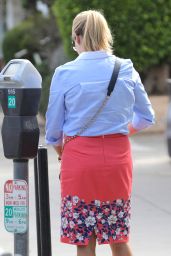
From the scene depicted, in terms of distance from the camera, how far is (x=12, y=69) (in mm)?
5129

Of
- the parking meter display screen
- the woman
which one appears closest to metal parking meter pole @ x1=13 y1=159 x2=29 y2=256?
the woman

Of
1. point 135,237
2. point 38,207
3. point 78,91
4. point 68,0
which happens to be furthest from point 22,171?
point 68,0

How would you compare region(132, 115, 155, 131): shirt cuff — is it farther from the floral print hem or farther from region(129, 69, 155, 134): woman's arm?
the floral print hem

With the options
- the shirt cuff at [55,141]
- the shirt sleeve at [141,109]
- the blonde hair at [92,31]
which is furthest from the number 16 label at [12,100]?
the shirt sleeve at [141,109]

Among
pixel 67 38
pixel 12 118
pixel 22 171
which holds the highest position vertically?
pixel 12 118

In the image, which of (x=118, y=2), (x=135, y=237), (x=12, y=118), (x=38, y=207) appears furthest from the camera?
(x=118, y=2)

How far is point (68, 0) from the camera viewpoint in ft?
63.8

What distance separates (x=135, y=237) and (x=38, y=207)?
1.71 m

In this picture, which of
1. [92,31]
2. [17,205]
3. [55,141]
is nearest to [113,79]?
[92,31]

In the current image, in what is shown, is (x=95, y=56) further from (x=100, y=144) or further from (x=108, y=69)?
(x=100, y=144)

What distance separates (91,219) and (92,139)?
18.8 inches

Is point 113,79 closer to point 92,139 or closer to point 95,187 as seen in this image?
point 92,139

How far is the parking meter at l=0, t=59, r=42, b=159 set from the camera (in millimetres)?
5000

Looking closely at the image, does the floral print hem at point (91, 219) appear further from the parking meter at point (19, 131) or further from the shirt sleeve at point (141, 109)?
the shirt sleeve at point (141, 109)
